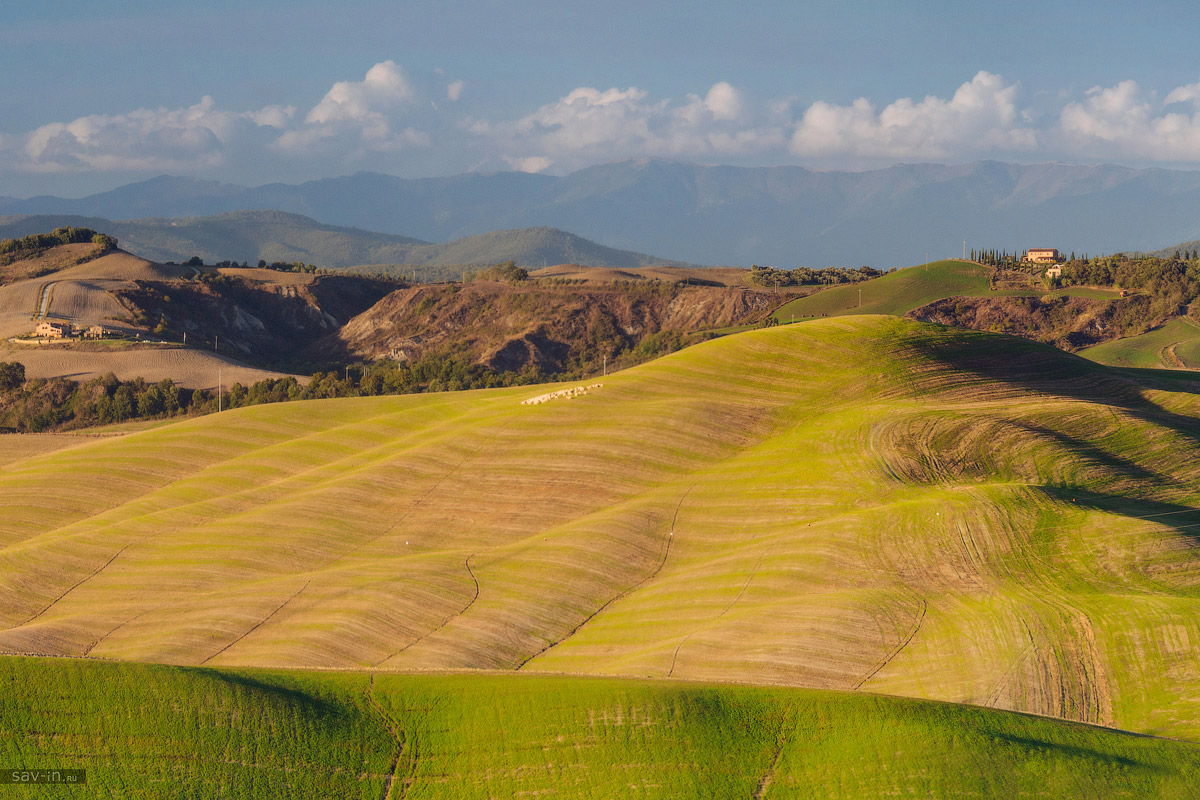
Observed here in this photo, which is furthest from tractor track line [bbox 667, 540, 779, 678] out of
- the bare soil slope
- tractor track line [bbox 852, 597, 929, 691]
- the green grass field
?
the bare soil slope

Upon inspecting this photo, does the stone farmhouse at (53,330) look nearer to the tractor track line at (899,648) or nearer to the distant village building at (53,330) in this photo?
the distant village building at (53,330)

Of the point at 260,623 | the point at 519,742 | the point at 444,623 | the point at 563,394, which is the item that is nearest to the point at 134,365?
the point at 563,394

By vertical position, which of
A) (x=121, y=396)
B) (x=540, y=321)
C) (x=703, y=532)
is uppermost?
(x=540, y=321)

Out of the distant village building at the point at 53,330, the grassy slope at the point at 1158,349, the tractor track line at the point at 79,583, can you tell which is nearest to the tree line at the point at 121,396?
the distant village building at the point at 53,330

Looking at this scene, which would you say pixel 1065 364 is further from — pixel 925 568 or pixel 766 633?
pixel 766 633

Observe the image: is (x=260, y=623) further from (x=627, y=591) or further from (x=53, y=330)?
(x=53, y=330)

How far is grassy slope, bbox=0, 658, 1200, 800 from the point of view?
73.0 feet

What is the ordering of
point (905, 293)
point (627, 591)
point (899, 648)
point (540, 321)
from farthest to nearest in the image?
point (540, 321)
point (905, 293)
point (627, 591)
point (899, 648)

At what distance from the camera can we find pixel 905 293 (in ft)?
557

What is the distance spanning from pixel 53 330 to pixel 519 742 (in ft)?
467

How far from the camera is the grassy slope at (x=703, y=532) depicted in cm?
3619

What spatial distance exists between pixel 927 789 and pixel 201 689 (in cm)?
1670

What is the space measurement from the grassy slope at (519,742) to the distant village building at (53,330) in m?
136

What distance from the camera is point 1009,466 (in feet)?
179
